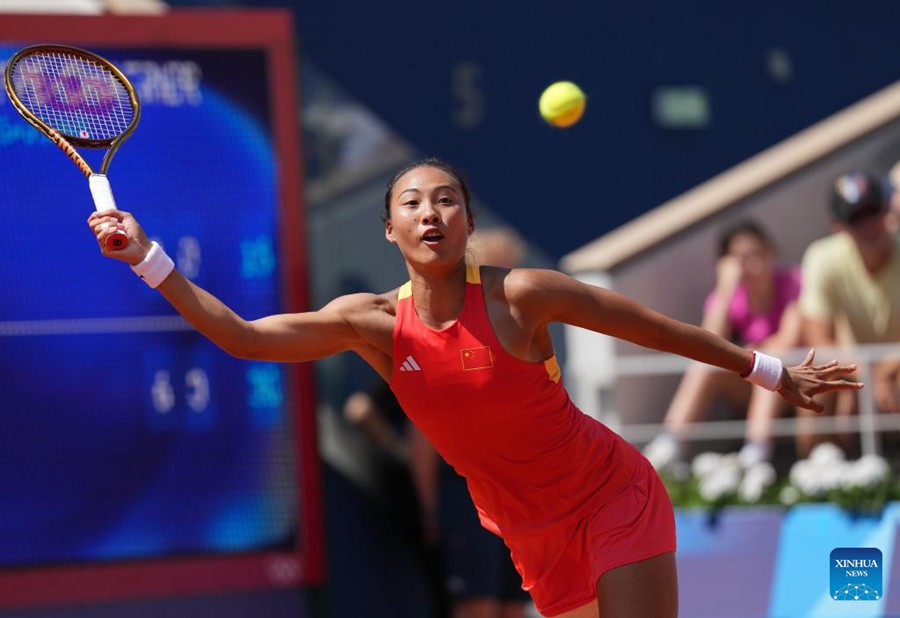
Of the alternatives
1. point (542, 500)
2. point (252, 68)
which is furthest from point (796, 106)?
point (542, 500)

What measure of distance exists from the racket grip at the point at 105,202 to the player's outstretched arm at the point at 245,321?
0.04 feet

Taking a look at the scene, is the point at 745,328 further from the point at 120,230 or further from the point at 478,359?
the point at 120,230

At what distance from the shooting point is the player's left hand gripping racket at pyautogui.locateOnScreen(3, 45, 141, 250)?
4.05 meters

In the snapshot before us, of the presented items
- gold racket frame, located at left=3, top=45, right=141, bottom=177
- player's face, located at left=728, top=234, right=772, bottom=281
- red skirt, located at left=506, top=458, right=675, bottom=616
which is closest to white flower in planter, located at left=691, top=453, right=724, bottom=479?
player's face, located at left=728, top=234, right=772, bottom=281

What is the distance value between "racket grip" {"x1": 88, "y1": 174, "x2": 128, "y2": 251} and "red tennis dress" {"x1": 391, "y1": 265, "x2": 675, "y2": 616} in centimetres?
79

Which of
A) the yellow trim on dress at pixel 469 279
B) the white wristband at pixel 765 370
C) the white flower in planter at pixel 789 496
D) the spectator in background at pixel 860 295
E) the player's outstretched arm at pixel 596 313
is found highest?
the spectator in background at pixel 860 295

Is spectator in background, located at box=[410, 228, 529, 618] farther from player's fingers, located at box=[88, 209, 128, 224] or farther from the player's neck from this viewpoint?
player's fingers, located at box=[88, 209, 128, 224]

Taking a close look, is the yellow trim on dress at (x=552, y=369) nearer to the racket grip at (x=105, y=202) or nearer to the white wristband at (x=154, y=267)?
the white wristband at (x=154, y=267)

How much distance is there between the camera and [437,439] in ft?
13.2

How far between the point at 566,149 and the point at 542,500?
4.06 m

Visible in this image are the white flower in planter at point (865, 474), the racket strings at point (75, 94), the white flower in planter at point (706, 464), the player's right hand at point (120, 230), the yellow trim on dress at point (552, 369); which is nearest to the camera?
the player's right hand at point (120, 230)

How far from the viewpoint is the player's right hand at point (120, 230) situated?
3.51 m

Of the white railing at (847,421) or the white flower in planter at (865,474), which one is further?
the white railing at (847,421)

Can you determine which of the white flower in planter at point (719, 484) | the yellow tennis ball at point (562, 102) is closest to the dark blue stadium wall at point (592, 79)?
the white flower in planter at point (719, 484)
